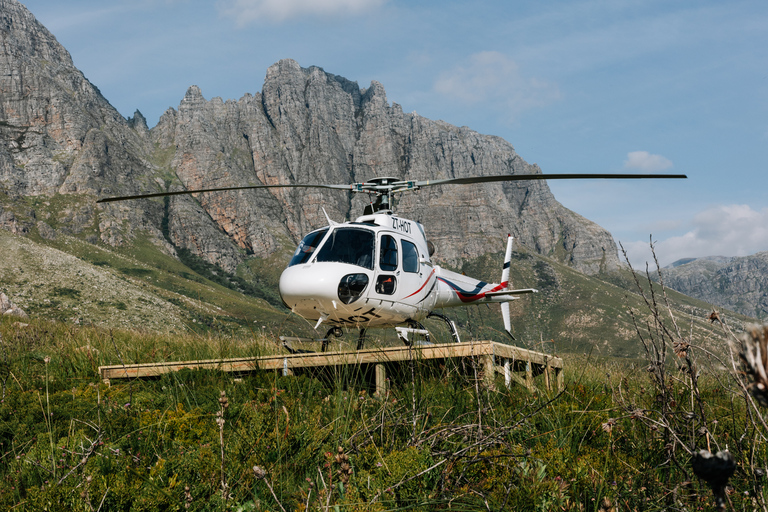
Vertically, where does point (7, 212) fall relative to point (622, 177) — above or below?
above

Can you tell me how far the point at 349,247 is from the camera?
9.14m

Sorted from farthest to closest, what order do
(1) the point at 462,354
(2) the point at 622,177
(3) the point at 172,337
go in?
(3) the point at 172,337
(2) the point at 622,177
(1) the point at 462,354

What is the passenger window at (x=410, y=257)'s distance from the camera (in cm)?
969

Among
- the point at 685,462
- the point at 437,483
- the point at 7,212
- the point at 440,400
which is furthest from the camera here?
the point at 7,212

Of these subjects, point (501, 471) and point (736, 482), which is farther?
point (736, 482)

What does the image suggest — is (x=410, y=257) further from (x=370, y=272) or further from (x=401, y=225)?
(x=370, y=272)

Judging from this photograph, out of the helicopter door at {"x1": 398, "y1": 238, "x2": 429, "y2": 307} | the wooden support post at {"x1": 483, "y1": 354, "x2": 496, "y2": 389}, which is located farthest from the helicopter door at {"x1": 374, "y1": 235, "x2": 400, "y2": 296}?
the wooden support post at {"x1": 483, "y1": 354, "x2": 496, "y2": 389}

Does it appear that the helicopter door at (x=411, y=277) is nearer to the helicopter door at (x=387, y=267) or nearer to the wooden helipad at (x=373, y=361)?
the helicopter door at (x=387, y=267)

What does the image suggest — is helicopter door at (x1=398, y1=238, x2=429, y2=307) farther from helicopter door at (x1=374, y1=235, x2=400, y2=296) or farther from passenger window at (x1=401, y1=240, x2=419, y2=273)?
helicopter door at (x1=374, y1=235, x2=400, y2=296)

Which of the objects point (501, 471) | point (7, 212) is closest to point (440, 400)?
point (501, 471)

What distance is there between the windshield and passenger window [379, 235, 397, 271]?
0.22 meters

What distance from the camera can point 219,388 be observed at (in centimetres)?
503

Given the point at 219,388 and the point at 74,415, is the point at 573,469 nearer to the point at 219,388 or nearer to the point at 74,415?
the point at 219,388

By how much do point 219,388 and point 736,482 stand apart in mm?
4265
